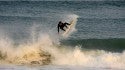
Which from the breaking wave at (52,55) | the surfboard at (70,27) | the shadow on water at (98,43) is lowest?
the shadow on water at (98,43)

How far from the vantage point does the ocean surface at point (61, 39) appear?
25.4 m

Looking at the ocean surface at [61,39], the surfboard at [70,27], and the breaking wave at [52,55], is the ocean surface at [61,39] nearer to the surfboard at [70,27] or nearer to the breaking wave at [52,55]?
the breaking wave at [52,55]

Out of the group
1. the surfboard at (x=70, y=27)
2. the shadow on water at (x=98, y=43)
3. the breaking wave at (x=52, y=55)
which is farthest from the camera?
the shadow on water at (x=98, y=43)

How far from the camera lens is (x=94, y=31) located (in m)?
35.3

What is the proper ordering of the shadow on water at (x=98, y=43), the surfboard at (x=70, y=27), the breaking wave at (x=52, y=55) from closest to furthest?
the breaking wave at (x=52, y=55) → the surfboard at (x=70, y=27) → the shadow on water at (x=98, y=43)

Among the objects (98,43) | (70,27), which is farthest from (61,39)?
(70,27)

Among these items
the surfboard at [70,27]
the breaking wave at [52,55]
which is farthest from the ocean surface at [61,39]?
the surfboard at [70,27]

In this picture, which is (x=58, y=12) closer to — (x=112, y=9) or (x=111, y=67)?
(x=112, y=9)

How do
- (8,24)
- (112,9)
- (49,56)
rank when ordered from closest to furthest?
(49,56) → (8,24) → (112,9)

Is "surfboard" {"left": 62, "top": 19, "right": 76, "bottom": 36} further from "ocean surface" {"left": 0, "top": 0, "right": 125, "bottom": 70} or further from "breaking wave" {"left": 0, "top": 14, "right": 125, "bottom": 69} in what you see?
Result: "breaking wave" {"left": 0, "top": 14, "right": 125, "bottom": 69}

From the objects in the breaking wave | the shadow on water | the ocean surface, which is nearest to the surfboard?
the ocean surface

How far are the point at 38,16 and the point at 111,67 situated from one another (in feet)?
71.0

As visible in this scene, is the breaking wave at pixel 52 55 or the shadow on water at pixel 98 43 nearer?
the breaking wave at pixel 52 55

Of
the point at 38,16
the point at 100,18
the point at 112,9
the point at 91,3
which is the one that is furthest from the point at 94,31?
the point at 91,3
